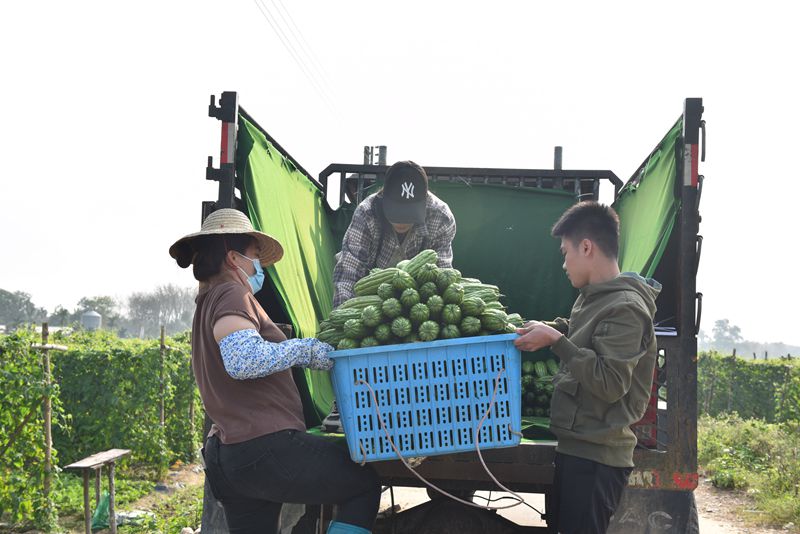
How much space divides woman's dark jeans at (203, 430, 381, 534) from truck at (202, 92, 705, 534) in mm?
327

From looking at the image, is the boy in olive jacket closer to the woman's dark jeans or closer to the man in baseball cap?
the woman's dark jeans

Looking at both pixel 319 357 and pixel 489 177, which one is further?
pixel 489 177

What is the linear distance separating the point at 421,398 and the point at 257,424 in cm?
67

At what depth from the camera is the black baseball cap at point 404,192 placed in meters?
4.68

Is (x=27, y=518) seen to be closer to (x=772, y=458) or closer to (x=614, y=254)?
(x=614, y=254)

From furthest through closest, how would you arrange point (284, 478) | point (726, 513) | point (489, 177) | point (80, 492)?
point (80, 492) → point (726, 513) → point (489, 177) → point (284, 478)

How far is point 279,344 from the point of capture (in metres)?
2.67

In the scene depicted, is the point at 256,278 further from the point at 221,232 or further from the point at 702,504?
the point at 702,504

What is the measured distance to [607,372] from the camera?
Answer: 103 inches

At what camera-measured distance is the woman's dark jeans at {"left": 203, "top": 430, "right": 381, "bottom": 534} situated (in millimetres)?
2688

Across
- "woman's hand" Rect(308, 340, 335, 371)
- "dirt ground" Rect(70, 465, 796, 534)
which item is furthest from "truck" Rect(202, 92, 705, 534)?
"dirt ground" Rect(70, 465, 796, 534)

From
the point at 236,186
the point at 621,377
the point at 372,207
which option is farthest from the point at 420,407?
the point at 372,207

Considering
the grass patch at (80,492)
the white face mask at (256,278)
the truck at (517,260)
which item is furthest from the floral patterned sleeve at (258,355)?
the grass patch at (80,492)

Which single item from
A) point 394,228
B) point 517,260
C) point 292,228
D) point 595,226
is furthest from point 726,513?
point 595,226
